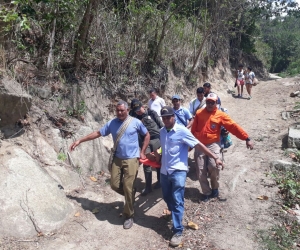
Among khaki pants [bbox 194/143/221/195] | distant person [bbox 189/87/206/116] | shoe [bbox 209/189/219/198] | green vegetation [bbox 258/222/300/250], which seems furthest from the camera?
distant person [bbox 189/87/206/116]

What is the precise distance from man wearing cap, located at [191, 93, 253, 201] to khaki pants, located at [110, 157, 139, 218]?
118 cm

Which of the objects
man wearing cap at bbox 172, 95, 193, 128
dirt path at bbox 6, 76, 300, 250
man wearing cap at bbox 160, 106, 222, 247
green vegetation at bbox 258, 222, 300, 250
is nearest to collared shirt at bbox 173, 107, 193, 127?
man wearing cap at bbox 172, 95, 193, 128

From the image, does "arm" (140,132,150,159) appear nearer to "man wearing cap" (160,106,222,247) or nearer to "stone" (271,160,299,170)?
"man wearing cap" (160,106,222,247)

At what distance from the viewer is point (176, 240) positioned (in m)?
3.97

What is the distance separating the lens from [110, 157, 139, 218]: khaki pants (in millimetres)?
4418

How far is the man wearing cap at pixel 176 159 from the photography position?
4.02 meters

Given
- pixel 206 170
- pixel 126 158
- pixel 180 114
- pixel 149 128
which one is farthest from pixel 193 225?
pixel 180 114

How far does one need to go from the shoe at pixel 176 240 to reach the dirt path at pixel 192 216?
0.11m

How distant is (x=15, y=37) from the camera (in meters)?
5.81

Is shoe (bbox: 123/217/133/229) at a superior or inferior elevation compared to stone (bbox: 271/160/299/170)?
inferior

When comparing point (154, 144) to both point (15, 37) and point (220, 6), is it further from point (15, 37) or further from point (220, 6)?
point (220, 6)

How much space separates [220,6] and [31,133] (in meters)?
10.4

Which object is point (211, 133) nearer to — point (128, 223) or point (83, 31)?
point (128, 223)

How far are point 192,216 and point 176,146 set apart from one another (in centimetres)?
129
